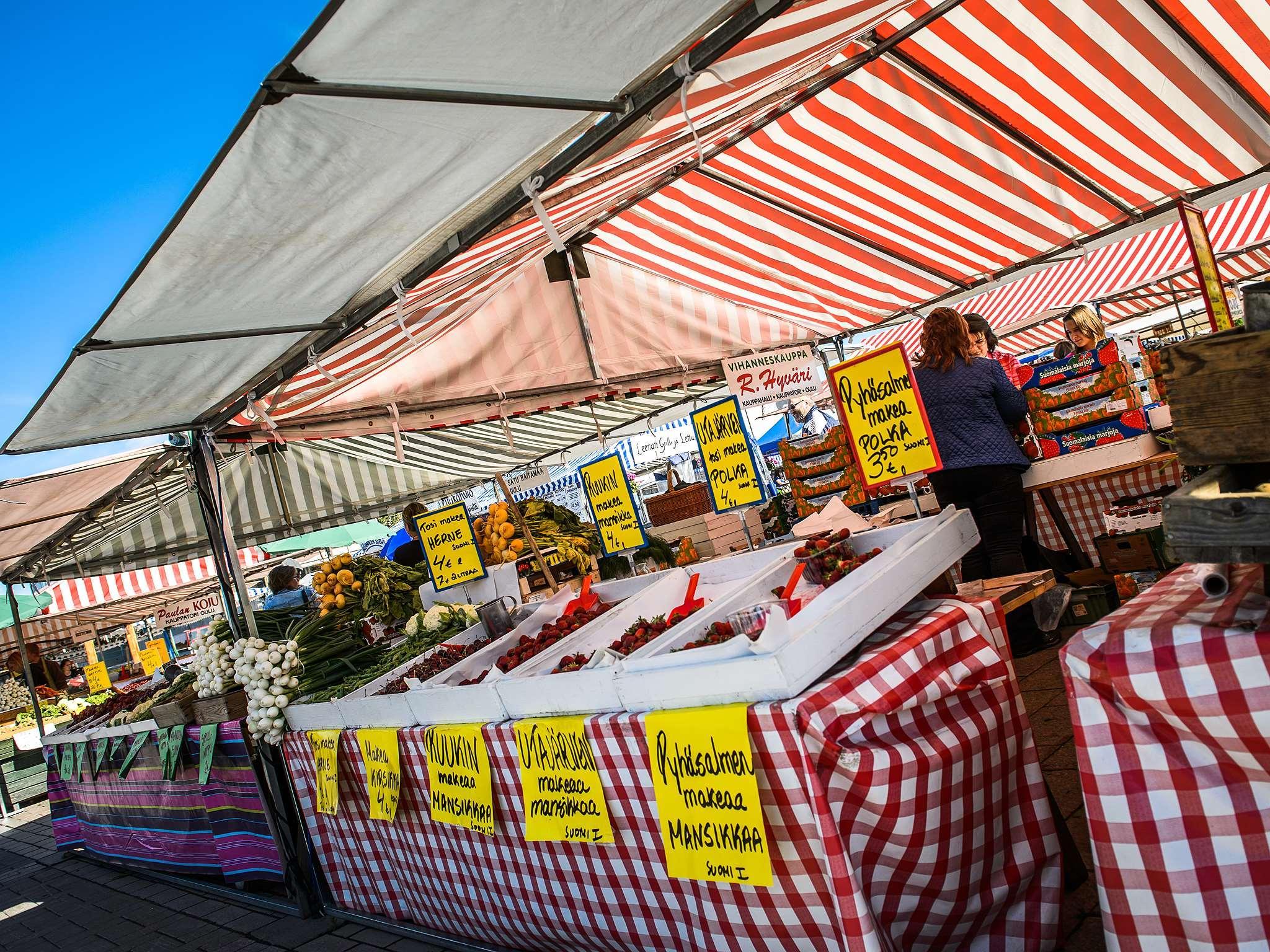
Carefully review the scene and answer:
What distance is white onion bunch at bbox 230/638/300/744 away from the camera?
3.99m

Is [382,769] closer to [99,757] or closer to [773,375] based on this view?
[99,757]

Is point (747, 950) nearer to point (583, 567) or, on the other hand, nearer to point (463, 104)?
point (463, 104)

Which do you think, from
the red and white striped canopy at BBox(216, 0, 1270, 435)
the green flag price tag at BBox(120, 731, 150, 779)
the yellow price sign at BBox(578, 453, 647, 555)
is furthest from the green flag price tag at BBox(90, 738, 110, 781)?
the yellow price sign at BBox(578, 453, 647, 555)

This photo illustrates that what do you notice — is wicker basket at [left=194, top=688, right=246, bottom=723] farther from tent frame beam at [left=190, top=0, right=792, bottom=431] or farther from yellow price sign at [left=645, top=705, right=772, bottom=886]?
yellow price sign at [left=645, top=705, right=772, bottom=886]

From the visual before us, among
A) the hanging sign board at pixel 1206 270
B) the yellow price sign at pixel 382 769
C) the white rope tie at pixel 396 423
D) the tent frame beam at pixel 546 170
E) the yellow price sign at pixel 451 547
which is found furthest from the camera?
the white rope tie at pixel 396 423

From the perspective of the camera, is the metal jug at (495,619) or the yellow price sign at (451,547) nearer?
the metal jug at (495,619)

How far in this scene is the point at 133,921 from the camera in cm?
511

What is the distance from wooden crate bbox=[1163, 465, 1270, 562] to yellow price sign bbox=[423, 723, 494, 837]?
6.80 ft

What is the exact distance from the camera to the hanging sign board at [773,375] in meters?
6.61

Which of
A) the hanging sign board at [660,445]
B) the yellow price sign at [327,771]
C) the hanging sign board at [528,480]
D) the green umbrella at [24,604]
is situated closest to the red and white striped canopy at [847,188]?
the yellow price sign at [327,771]

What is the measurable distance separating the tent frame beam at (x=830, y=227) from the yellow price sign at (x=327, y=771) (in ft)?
12.7

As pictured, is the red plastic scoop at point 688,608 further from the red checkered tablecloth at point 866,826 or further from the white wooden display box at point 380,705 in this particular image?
the white wooden display box at point 380,705

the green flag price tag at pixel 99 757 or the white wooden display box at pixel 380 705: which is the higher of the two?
the white wooden display box at pixel 380 705

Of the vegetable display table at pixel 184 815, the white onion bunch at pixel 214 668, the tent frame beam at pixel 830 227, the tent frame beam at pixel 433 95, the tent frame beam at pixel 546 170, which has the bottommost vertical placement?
the vegetable display table at pixel 184 815
